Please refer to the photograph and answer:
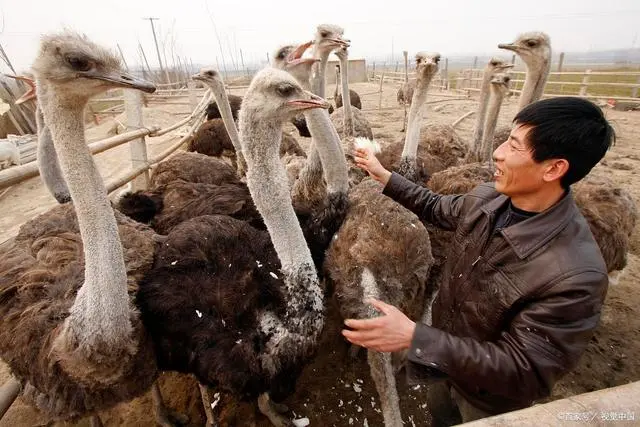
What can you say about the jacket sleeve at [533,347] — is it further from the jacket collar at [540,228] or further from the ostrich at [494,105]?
the ostrich at [494,105]

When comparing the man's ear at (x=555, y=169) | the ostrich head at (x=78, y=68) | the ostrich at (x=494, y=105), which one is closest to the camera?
the man's ear at (x=555, y=169)

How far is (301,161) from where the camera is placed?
13.1 ft

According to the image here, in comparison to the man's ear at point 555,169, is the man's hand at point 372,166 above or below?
below

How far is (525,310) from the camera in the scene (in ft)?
3.82

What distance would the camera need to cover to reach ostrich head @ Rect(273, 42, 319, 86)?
3648 mm

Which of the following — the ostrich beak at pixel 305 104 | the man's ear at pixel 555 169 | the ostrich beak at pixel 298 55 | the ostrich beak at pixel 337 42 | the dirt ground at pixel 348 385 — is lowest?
the dirt ground at pixel 348 385

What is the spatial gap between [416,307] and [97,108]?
17.5 meters

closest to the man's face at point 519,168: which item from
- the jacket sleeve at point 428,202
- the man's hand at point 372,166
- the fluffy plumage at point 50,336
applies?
the jacket sleeve at point 428,202

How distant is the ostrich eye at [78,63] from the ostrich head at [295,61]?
92.8 inches

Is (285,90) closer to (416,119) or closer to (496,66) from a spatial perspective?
(416,119)

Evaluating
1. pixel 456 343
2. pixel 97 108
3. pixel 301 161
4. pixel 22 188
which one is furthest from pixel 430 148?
pixel 97 108

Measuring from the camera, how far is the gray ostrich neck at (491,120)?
3576 millimetres

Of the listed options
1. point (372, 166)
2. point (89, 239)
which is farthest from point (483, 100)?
point (89, 239)

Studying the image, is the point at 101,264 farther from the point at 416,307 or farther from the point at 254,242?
the point at 416,307
